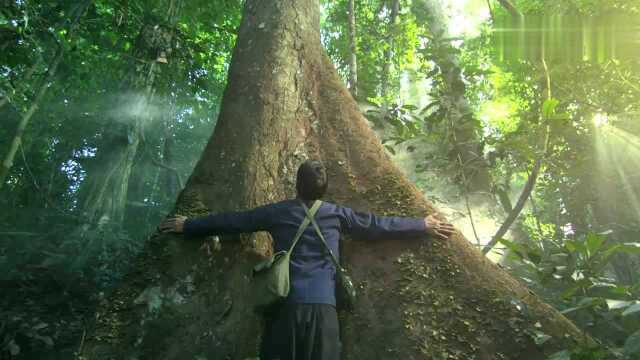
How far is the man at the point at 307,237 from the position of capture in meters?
2.74

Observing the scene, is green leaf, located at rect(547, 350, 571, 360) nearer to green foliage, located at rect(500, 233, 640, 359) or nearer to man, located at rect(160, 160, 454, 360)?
green foliage, located at rect(500, 233, 640, 359)

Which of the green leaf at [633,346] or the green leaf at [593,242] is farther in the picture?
the green leaf at [593,242]

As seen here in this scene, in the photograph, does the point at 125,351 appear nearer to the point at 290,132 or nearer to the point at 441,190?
the point at 290,132

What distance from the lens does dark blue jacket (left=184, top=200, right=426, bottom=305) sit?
286 centimetres

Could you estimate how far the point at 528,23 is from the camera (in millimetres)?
5207

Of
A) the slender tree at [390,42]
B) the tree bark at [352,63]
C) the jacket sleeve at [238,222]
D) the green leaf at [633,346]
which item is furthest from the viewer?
the slender tree at [390,42]

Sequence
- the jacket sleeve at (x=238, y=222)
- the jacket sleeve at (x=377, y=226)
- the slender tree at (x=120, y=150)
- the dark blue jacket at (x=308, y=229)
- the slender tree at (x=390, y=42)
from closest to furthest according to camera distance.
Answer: the dark blue jacket at (x=308, y=229) < the jacket sleeve at (x=238, y=222) < the jacket sleeve at (x=377, y=226) < the slender tree at (x=120, y=150) < the slender tree at (x=390, y=42)

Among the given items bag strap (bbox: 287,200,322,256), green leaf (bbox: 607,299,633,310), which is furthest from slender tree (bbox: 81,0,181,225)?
green leaf (bbox: 607,299,633,310)

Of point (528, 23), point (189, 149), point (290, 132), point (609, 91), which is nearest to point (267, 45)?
point (290, 132)

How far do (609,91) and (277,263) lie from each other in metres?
8.98

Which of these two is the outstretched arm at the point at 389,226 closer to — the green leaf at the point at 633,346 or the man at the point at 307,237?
the man at the point at 307,237

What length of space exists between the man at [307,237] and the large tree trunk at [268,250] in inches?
8.7

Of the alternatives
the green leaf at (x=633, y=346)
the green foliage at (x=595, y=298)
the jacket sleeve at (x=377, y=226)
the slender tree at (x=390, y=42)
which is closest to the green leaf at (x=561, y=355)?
the green foliage at (x=595, y=298)

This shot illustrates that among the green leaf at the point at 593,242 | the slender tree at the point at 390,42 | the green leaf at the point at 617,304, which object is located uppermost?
the slender tree at the point at 390,42
